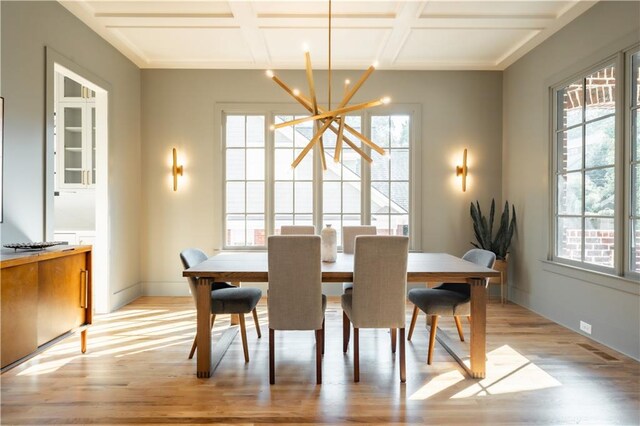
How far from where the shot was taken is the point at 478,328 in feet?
8.71

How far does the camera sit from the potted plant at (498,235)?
459cm

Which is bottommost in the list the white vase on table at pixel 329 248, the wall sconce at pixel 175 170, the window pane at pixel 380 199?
the white vase on table at pixel 329 248

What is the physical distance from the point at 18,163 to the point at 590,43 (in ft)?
15.9

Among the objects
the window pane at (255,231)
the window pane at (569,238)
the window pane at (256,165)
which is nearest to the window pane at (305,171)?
the window pane at (256,165)

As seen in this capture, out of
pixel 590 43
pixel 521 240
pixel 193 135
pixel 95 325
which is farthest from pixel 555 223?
pixel 95 325

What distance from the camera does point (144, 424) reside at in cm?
208

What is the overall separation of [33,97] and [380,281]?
3037 millimetres

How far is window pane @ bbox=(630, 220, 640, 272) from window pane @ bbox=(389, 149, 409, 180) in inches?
101

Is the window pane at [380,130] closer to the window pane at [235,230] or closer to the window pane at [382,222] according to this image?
the window pane at [382,222]

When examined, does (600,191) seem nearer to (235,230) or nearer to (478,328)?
(478,328)

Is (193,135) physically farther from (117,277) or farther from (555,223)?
(555,223)

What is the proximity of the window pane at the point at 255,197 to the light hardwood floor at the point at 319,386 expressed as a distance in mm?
2026

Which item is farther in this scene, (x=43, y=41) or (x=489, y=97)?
(x=489, y=97)

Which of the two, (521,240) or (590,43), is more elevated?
(590,43)
